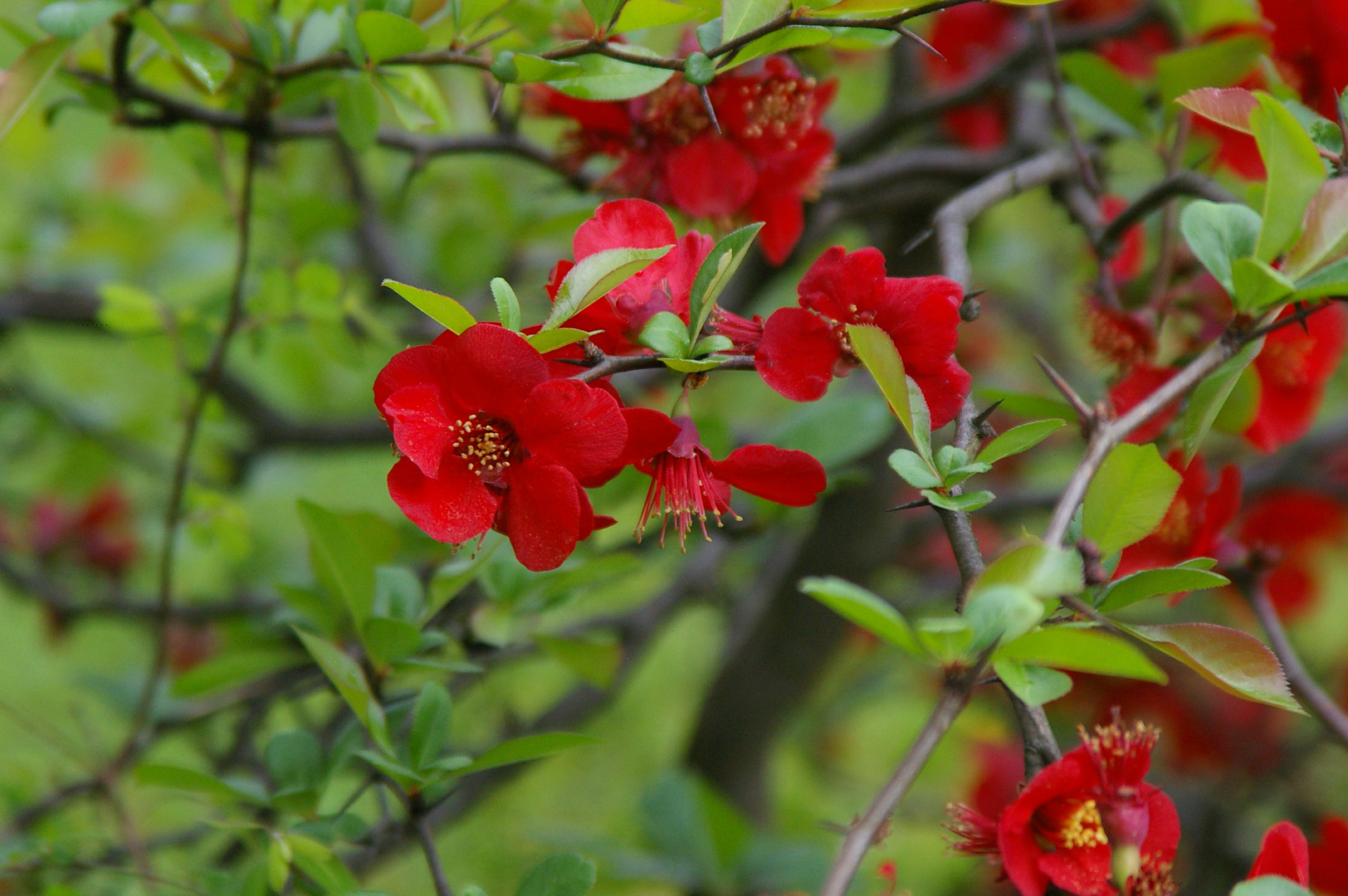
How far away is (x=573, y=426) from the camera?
442 mm

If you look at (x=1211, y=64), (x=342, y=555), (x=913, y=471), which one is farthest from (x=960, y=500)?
(x=1211, y=64)

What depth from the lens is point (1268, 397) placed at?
750 mm

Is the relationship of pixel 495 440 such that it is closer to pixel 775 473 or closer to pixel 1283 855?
pixel 775 473

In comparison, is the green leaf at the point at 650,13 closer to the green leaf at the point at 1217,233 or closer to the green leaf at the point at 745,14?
the green leaf at the point at 745,14

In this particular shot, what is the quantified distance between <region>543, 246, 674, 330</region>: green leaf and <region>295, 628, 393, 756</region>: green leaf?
21cm

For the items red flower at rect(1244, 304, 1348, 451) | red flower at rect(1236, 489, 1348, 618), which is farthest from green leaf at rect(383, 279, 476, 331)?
red flower at rect(1236, 489, 1348, 618)

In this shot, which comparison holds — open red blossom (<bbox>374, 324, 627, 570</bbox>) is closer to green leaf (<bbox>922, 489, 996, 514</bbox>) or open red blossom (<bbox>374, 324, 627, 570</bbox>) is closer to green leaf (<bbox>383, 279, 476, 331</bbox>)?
green leaf (<bbox>383, 279, 476, 331</bbox>)

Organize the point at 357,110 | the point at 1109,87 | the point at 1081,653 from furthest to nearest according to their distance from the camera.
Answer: the point at 1109,87 → the point at 357,110 → the point at 1081,653

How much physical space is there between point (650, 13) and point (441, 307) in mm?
196

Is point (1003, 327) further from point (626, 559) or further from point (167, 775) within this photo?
point (167, 775)

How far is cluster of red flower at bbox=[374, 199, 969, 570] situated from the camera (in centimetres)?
44

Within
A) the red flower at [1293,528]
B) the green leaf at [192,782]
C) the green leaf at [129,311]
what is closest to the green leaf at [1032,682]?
the green leaf at [192,782]

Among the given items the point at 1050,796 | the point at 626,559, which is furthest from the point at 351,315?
the point at 1050,796

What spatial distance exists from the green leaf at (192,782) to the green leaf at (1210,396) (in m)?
0.52
